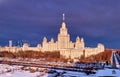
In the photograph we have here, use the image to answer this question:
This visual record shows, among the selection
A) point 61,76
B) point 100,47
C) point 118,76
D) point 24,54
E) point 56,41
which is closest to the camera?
point 118,76

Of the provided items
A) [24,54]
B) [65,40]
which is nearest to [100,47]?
[65,40]

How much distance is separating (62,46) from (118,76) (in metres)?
157

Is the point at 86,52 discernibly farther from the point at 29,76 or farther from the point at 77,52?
the point at 29,76

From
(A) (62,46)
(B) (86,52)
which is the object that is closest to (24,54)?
(B) (86,52)

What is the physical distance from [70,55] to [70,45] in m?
34.4

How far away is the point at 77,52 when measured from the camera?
165125 mm

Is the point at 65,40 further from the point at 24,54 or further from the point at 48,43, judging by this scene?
the point at 24,54

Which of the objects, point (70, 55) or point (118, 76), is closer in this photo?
point (118, 76)

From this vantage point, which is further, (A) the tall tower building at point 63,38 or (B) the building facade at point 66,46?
(A) the tall tower building at point 63,38

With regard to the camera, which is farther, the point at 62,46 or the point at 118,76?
the point at 62,46

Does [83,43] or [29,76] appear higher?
[83,43]

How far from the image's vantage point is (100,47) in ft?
597

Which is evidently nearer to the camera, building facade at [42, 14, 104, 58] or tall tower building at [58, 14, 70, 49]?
building facade at [42, 14, 104, 58]

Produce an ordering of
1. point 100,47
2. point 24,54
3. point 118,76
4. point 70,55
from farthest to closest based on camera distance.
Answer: point 100,47, point 70,55, point 24,54, point 118,76
